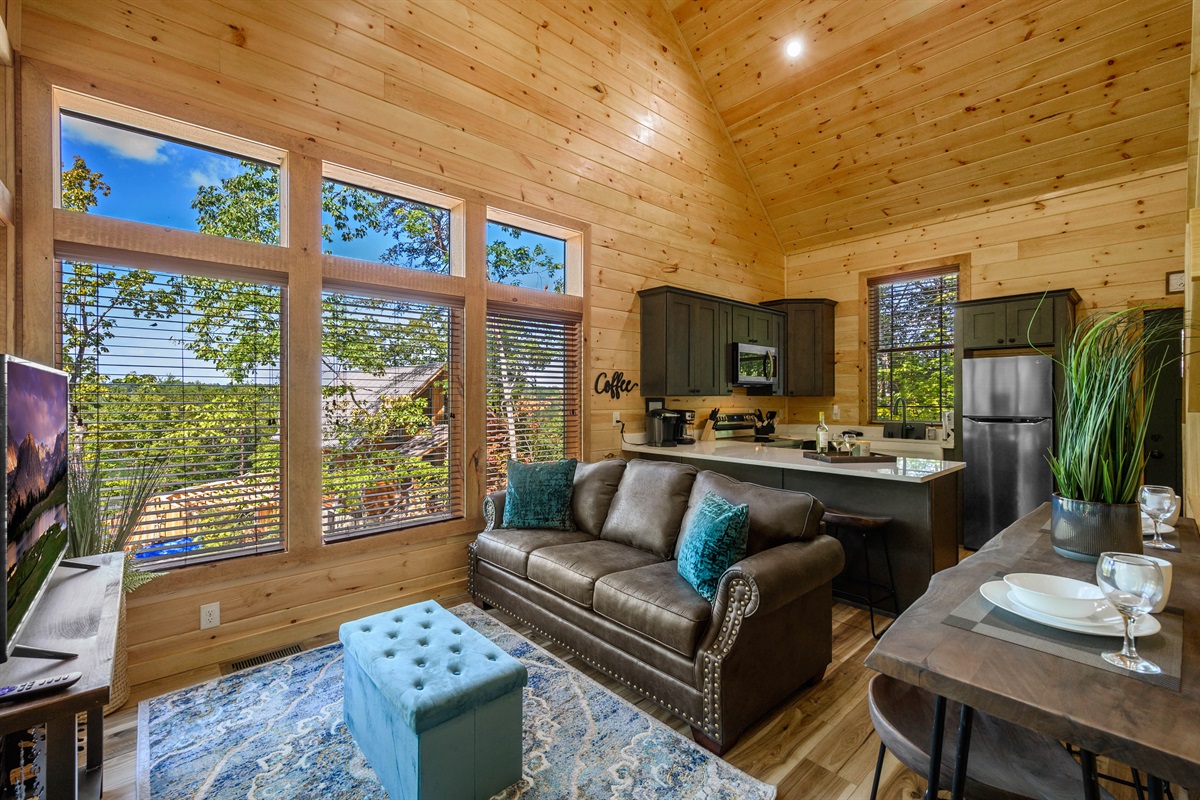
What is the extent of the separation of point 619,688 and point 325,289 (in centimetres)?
276

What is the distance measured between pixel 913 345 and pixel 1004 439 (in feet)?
5.07

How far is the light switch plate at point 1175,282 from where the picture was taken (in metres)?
4.16

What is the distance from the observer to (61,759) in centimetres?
120

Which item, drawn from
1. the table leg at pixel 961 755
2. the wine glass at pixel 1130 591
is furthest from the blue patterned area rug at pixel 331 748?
the wine glass at pixel 1130 591

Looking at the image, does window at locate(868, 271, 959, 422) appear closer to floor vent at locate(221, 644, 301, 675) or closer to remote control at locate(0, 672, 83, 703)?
floor vent at locate(221, 644, 301, 675)

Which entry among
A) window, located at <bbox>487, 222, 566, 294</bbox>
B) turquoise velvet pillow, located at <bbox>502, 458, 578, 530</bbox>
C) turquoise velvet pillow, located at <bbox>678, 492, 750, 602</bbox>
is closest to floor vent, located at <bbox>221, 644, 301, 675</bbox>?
turquoise velvet pillow, located at <bbox>502, 458, 578, 530</bbox>

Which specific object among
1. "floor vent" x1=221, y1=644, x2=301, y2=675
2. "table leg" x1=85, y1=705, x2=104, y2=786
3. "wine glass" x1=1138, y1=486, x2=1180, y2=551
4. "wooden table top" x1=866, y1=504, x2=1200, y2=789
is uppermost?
"wine glass" x1=1138, y1=486, x2=1180, y2=551

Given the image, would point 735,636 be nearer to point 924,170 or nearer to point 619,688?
point 619,688

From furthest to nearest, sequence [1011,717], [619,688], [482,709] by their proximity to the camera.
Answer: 1. [619,688]
2. [482,709]
3. [1011,717]

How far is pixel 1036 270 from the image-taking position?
4.86m

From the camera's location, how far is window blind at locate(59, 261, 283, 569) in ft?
8.12

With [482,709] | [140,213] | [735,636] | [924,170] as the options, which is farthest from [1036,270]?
[140,213]

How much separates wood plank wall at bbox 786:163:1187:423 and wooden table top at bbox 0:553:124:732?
630cm

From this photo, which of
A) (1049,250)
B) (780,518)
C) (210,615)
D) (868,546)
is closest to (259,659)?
(210,615)
